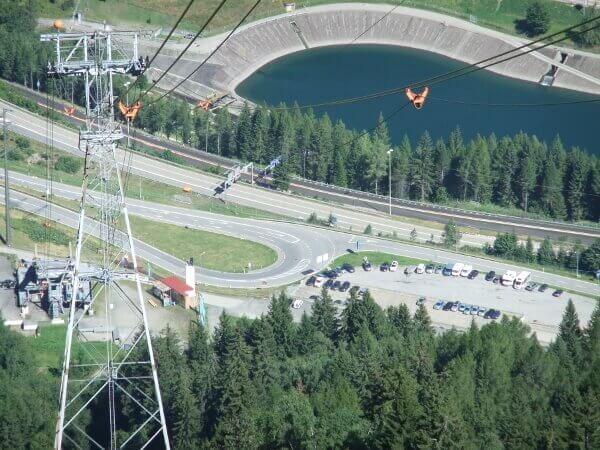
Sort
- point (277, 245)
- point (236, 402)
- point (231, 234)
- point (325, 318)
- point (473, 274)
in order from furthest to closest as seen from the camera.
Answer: point (231, 234) < point (277, 245) < point (473, 274) < point (325, 318) < point (236, 402)

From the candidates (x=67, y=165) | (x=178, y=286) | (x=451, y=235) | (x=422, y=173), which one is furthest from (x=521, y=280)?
(x=67, y=165)

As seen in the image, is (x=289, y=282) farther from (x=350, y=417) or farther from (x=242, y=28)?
(x=242, y=28)

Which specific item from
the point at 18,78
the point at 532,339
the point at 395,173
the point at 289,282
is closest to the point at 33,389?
the point at 532,339

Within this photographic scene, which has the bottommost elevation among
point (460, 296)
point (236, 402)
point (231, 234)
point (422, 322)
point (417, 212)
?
point (460, 296)

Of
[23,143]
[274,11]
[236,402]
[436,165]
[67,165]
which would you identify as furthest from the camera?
[274,11]

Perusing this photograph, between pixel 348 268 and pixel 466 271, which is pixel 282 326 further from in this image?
pixel 466 271

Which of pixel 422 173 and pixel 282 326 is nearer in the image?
pixel 282 326

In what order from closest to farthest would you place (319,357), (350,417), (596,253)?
(350,417) → (319,357) → (596,253)
